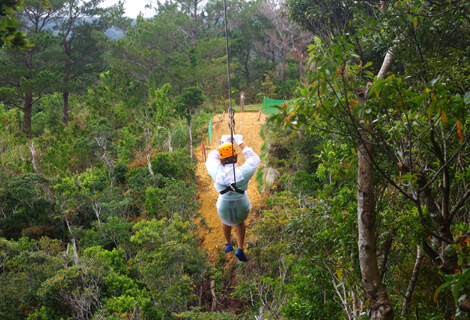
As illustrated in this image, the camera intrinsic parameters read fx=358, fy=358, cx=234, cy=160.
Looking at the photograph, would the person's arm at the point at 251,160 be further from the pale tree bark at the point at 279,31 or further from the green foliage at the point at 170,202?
the pale tree bark at the point at 279,31

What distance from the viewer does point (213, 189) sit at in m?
11.5

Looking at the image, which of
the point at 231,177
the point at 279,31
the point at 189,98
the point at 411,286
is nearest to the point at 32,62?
the point at 189,98

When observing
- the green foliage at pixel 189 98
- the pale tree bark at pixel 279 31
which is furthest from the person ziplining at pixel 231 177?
the pale tree bark at pixel 279 31

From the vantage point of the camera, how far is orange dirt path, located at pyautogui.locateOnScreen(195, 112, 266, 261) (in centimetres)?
937

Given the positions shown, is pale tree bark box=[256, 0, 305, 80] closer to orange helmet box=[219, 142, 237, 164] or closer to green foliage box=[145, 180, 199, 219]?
green foliage box=[145, 180, 199, 219]

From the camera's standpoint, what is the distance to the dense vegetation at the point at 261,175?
2.29 metres

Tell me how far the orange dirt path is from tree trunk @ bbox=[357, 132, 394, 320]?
6463mm

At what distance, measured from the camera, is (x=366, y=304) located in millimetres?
2549

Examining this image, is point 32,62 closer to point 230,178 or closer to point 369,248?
point 230,178

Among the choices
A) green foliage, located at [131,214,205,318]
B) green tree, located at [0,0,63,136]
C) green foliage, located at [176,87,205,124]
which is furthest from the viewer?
green tree, located at [0,0,63,136]

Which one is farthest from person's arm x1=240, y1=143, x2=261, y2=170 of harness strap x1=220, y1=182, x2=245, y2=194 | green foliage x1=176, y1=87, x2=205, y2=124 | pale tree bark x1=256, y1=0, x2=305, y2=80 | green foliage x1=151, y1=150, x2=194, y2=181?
pale tree bark x1=256, y1=0, x2=305, y2=80

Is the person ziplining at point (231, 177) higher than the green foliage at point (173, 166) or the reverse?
higher

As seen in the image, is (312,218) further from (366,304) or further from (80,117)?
(80,117)

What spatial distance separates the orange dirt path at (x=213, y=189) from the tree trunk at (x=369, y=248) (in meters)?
6.46
